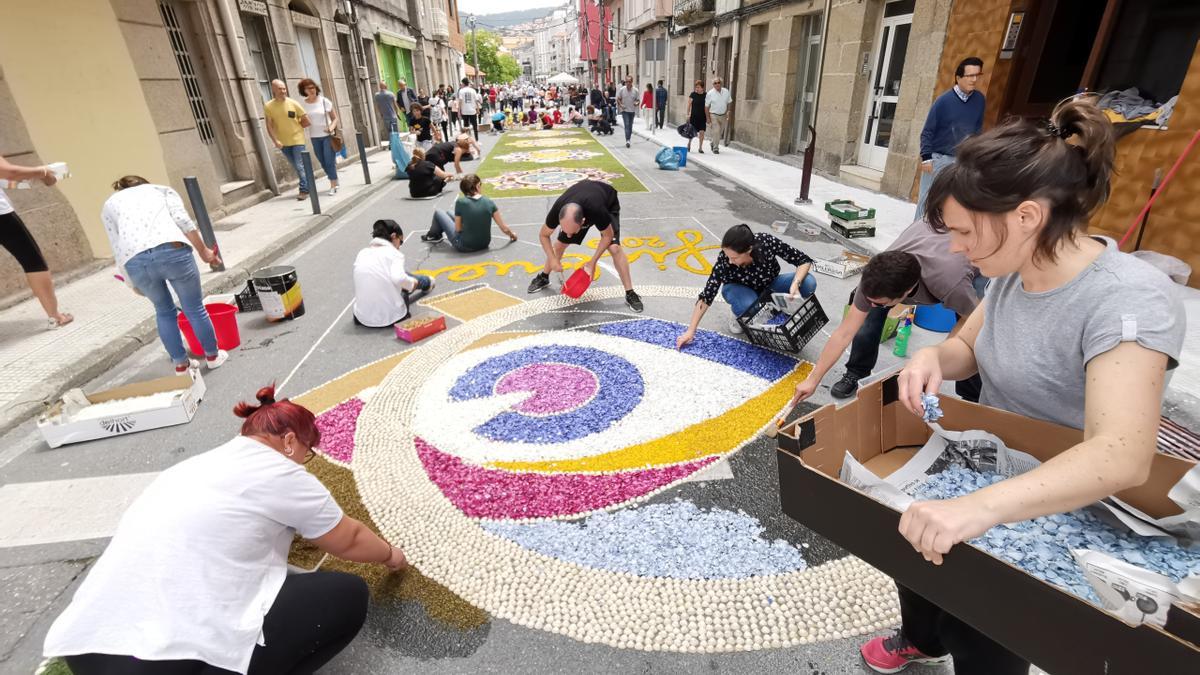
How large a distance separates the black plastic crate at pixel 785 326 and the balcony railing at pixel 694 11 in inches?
710

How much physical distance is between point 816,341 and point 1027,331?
3.53 metres

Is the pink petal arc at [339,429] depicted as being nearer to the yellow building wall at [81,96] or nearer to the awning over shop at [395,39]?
the yellow building wall at [81,96]

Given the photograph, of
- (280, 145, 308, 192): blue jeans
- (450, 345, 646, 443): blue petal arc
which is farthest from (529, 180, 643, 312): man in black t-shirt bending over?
(280, 145, 308, 192): blue jeans

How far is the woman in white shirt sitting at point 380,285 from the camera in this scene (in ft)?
17.8

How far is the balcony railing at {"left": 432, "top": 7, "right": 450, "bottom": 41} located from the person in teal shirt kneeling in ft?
109

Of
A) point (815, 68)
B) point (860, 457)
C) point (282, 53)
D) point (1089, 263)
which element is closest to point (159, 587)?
point (860, 457)

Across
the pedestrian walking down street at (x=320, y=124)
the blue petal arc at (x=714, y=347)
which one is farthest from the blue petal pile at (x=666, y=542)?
the pedestrian walking down street at (x=320, y=124)

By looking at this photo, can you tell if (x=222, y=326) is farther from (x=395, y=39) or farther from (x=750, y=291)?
(x=395, y=39)

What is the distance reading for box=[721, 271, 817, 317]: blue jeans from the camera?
194 inches

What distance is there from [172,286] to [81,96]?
206 inches

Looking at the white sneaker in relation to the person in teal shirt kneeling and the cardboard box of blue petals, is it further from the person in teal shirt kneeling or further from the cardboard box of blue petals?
the cardboard box of blue petals

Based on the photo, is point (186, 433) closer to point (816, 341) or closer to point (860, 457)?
point (860, 457)

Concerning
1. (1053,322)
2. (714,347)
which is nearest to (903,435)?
(1053,322)

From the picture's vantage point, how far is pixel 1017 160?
4.47 feet
